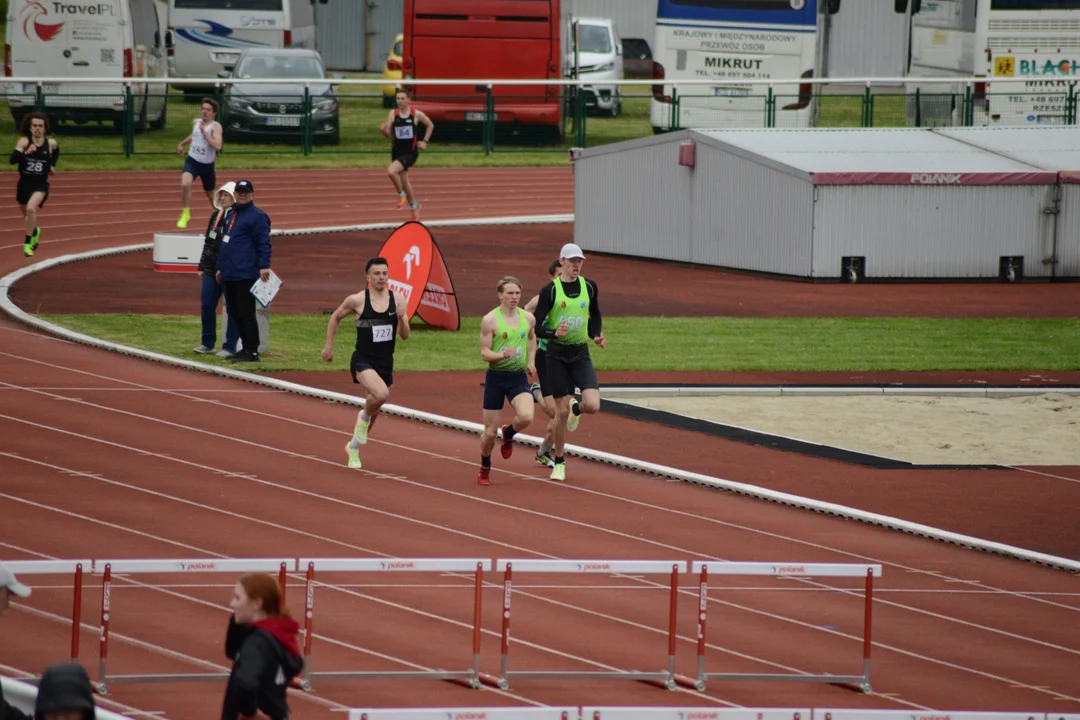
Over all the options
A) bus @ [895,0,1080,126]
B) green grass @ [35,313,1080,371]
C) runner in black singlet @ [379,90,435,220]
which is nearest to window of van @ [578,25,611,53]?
bus @ [895,0,1080,126]

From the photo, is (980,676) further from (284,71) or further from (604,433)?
(284,71)

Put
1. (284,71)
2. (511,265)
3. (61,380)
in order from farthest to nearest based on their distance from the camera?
1. (284,71)
2. (511,265)
3. (61,380)

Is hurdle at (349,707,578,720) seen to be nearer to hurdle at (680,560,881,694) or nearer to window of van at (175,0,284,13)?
hurdle at (680,560,881,694)

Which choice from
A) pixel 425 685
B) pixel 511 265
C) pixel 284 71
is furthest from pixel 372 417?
pixel 284 71

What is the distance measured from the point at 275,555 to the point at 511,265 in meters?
15.6

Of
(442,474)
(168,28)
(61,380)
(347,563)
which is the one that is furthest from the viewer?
(168,28)

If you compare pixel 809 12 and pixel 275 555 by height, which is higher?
pixel 809 12

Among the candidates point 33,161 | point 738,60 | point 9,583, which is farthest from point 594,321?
point 738,60

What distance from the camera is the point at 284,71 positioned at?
3903 centimetres

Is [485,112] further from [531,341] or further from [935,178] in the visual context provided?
[531,341]

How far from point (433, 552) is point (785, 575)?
339cm

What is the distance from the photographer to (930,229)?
2723cm

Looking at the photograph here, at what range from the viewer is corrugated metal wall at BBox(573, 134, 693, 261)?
28625 mm

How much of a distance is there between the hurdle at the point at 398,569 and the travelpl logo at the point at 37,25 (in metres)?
31.5
